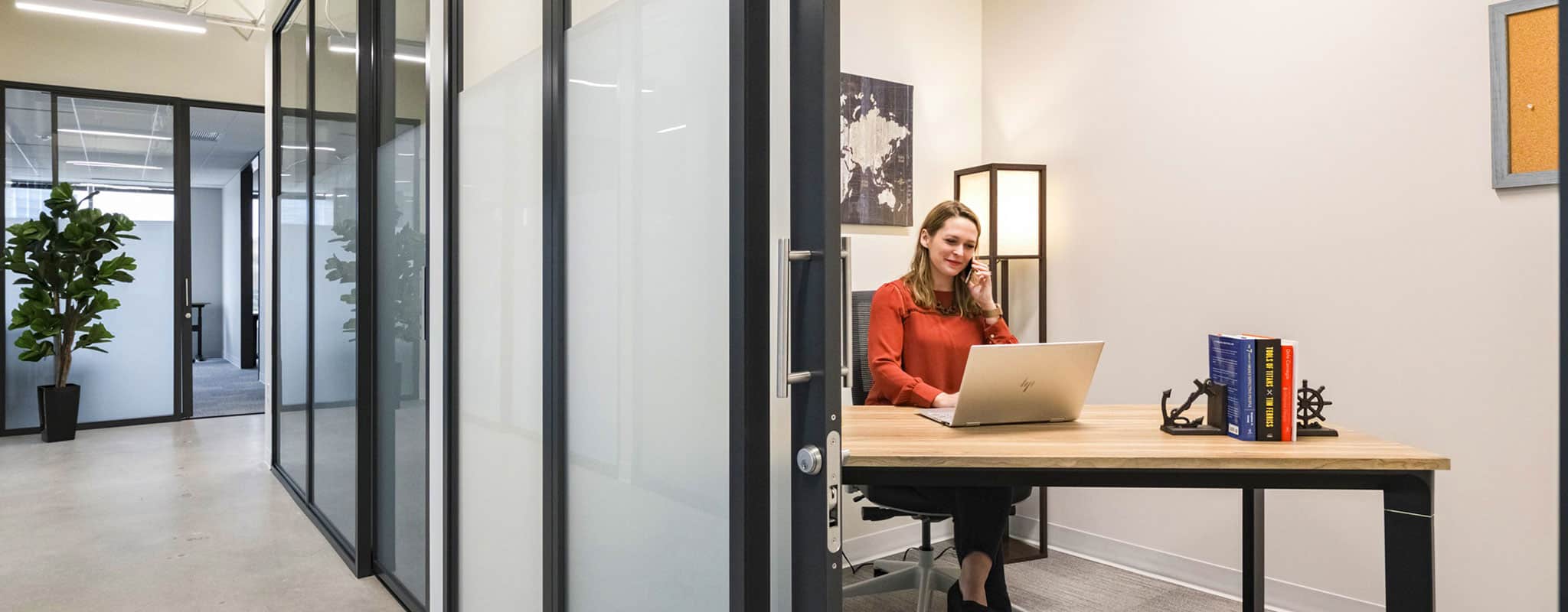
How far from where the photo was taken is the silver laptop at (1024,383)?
2.01 meters

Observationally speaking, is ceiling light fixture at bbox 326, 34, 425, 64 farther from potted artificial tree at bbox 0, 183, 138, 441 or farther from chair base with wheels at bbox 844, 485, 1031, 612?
potted artificial tree at bbox 0, 183, 138, 441

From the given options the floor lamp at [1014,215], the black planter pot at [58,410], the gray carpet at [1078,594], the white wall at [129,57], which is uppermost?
the white wall at [129,57]

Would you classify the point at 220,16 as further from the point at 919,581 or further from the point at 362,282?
the point at 919,581

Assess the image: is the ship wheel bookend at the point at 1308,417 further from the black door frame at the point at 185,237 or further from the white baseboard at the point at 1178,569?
the black door frame at the point at 185,237

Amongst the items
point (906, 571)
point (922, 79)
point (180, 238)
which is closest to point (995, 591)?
point (906, 571)

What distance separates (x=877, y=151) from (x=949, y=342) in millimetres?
1125

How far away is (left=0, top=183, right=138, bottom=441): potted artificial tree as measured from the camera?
6.12 m

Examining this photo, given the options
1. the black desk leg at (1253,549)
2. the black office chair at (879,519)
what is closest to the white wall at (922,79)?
the black office chair at (879,519)

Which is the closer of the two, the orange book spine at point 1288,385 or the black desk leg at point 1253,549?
the orange book spine at point 1288,385

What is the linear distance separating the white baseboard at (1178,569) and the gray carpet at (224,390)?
6581mm

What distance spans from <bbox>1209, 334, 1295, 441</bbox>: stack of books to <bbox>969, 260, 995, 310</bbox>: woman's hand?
1.01 metres

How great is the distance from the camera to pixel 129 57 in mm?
6746

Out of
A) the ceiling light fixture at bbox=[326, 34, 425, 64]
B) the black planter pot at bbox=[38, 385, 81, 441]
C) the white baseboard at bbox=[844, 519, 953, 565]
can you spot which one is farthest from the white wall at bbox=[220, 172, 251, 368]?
the white baseboard at bbox=[844, 519, 953, 565]

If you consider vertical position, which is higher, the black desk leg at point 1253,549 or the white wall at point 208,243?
the white wall at point 208,243
